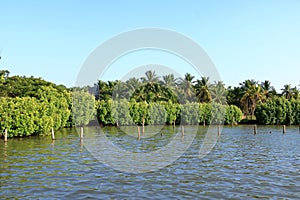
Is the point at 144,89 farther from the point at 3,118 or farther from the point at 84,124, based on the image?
the point at 3,118

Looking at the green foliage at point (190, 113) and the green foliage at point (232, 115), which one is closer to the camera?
the green foliage at point (190, 113)

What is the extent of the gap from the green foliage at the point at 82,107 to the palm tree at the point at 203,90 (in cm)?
3689

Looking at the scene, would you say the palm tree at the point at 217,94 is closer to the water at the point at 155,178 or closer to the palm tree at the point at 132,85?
the palm tree at the point at 132,85

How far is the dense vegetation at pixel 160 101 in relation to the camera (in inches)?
2857

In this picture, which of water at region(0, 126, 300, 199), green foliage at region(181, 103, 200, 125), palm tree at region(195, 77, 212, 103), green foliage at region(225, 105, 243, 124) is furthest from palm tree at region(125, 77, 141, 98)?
water at region(0, 126, 300, 199)

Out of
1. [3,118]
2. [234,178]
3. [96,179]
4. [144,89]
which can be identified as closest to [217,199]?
[234,178]

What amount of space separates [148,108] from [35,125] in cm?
4036

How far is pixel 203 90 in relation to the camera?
328 feet

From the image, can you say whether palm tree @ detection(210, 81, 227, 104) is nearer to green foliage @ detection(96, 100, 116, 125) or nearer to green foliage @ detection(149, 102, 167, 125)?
green foliage @ detection(149, 102, 167, 125)

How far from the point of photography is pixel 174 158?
96.1 ft

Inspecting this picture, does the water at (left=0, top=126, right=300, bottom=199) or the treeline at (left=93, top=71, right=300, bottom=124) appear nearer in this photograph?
the water at (left=0, top=126, right=300, bottom=199)

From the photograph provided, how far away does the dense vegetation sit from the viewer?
238ft

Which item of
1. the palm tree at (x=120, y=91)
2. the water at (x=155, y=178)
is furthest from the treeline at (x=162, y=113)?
the water at (x=155, y=178)

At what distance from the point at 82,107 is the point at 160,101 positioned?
26180 millimetres
